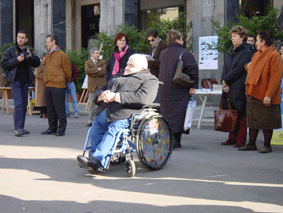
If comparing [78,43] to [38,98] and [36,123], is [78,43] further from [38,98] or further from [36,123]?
[36,123]

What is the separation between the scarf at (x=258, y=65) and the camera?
23.2ft

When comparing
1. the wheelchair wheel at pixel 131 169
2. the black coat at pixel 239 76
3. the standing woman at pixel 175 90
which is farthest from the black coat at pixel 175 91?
the wheelchair wheel at pixel 131 169

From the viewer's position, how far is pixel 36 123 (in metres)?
11.9

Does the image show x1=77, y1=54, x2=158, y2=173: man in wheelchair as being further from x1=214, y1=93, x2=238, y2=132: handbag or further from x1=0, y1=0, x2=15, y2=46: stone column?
x1=0, y1=0, x2=15, y2=46: stone column

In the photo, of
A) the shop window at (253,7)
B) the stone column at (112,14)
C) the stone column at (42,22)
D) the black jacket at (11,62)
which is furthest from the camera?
the stone column at (42,22)

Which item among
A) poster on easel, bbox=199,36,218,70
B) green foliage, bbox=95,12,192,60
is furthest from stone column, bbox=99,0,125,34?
poster on easel, bbox=199,36,218,70

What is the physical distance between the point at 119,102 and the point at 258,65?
9.12 ft

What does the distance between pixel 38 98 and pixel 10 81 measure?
165 inches

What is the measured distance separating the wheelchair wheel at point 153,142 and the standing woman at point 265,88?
193cm

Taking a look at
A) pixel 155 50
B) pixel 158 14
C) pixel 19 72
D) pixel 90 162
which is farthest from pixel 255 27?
pixel 158 14

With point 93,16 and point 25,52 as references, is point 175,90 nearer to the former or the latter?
point 25,52

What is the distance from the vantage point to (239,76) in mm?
7742

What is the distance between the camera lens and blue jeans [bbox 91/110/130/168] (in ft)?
17.1

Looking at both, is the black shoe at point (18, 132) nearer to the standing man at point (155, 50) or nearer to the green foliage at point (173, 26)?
the standing man at point (155, 50)
